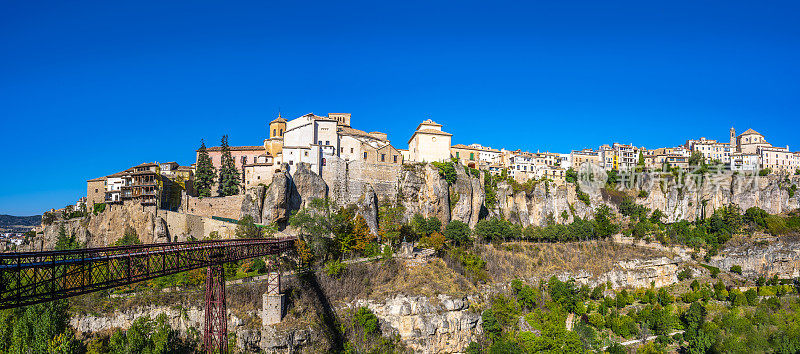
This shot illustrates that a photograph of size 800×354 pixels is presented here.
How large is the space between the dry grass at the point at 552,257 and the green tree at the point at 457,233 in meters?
2.30

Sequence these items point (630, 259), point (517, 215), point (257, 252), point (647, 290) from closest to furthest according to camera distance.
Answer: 1. point (257, 252)
2. point (647, 290)
3. point (630, 259)
4. point (517, 215)

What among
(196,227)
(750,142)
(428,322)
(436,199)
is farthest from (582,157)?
(196,227)

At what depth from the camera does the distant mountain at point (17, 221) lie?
109 meters

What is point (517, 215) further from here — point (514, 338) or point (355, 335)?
point (355, 335)

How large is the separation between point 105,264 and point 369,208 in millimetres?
30710

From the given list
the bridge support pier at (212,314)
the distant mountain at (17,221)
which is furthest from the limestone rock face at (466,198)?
the distant mountain at (17,221)

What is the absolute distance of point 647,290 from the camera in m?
53.3

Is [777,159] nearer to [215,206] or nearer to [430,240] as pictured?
[430,240]

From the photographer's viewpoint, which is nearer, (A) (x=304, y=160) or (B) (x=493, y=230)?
(A) (x=304, y=160)

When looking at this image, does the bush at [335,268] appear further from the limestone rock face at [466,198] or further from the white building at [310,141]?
the limestone rock face at [466,198]

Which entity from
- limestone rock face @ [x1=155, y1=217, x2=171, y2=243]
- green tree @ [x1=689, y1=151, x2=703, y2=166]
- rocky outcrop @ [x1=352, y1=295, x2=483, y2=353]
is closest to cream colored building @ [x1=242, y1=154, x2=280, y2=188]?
limestone rock face @ [x1=155, y1=217, x2=171, y2=243]

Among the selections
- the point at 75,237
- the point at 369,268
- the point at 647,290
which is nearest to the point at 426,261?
Answer: the point at 369,268

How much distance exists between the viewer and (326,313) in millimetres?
37438

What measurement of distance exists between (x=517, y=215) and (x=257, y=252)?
37.7 m
